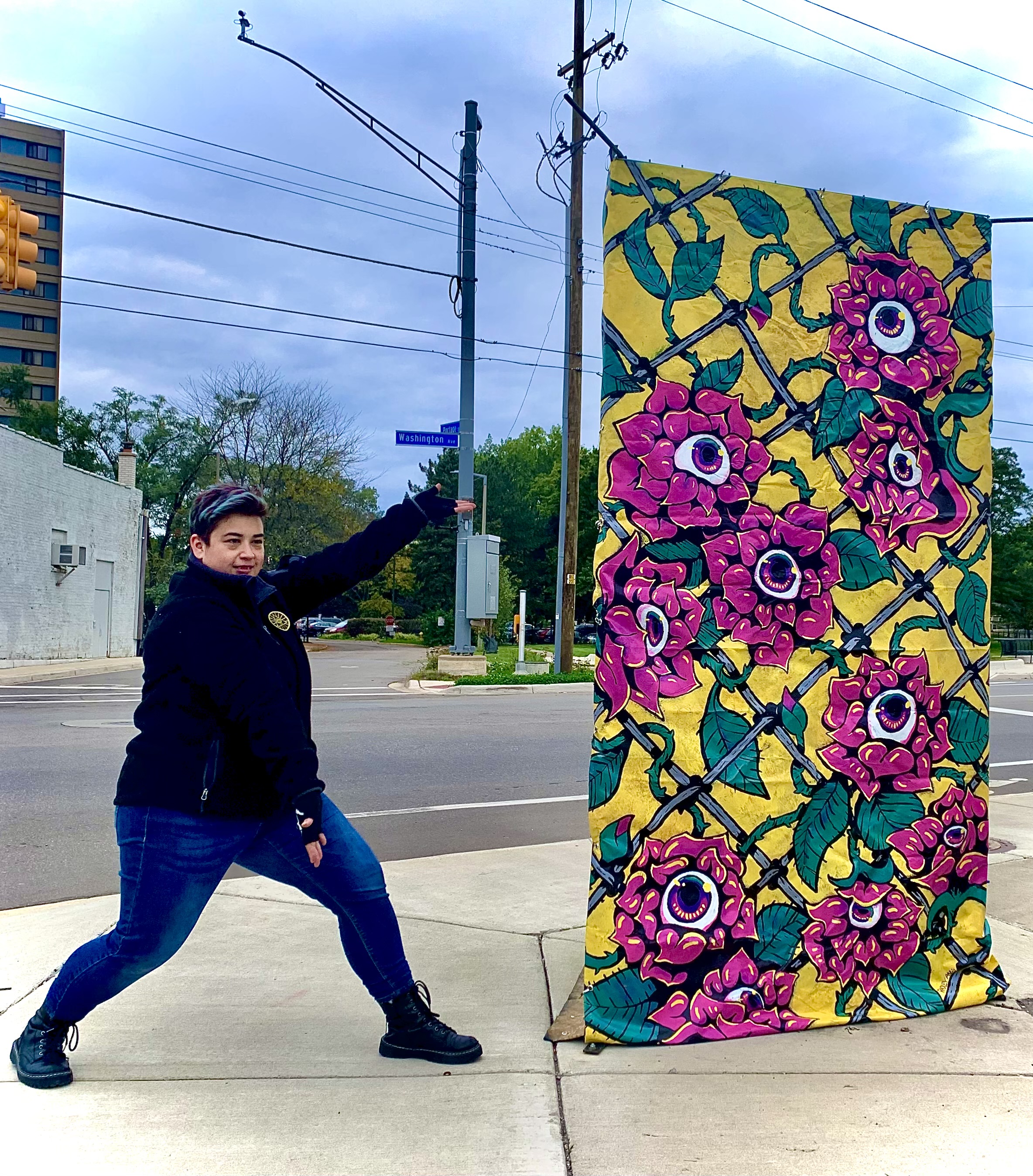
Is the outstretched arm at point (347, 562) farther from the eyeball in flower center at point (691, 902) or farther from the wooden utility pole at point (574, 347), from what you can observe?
the wooden utility pole at point (574, 347)

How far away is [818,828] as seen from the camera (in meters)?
3.60

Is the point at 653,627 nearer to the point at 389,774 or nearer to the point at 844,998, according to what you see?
the point at 844,998

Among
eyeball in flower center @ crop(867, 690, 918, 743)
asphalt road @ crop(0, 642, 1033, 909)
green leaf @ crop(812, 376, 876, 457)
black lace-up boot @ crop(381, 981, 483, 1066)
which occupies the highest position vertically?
green leaf @ crop(812, 376, 876, 457)

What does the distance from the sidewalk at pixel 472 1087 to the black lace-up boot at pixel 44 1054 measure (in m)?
0.04

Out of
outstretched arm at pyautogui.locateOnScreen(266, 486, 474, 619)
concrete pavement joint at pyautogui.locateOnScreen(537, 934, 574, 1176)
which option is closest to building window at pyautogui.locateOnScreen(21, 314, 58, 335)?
outstretched arm at pyautogui.locateOnScreen(266, 486, 474, 619)

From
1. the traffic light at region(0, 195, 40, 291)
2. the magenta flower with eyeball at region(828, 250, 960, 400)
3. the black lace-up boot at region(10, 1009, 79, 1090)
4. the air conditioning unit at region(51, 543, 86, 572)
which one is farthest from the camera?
the air conditioning unit at region(51, 543, 86, 572)

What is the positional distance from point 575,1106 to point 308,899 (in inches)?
97.9

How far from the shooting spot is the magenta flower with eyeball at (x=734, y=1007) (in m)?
3.45

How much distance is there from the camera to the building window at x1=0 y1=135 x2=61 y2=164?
7631cm

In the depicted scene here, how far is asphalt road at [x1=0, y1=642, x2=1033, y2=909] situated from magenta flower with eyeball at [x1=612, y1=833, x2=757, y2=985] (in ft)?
10.1

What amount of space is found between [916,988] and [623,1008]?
1144 mm

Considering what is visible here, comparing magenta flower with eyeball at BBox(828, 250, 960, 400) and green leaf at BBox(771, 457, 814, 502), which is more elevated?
magenta flower with eyeball at BBox(828, 250, 960, 400)

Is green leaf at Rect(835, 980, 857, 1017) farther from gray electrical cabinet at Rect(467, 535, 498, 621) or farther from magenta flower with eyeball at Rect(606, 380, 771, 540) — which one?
gray electrical cabinet at Rect(467, 535, 498, 621)

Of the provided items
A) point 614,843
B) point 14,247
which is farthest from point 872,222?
point 14,247
